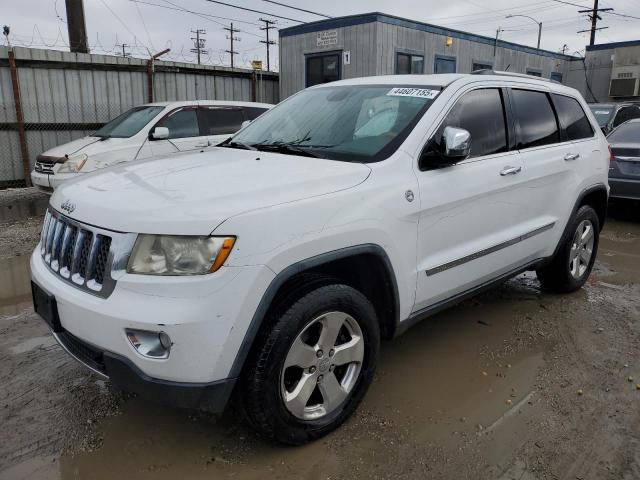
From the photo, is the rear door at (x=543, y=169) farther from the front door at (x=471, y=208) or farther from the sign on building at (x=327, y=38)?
the sign on building at (x=327, y=38)

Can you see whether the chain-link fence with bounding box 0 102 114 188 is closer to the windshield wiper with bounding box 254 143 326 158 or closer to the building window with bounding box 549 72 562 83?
the windshield wiper with bounding box 254 143 326 158

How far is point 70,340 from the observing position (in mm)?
2588

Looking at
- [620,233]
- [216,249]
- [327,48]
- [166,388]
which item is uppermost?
[327,48]

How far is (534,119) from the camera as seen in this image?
4.14 m

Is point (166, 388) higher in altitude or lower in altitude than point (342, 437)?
higher

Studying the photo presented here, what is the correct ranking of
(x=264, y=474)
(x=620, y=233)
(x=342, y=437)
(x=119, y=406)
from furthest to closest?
Answer: 1. (x=620, y=233)
2. (x=119, y=406)
3. (x=342, y=437)
4. (x=264, y=474)

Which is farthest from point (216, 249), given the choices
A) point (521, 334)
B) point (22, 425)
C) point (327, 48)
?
point (327, 48)

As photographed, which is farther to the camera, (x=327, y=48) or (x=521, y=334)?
(x=327, y=48)

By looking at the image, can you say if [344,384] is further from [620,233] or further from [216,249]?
[620,233]

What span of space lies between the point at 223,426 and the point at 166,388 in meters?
0.76

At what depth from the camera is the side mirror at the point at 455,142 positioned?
3.01m

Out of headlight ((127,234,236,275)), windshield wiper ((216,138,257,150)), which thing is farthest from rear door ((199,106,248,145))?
headlight ((127,234,236,275))

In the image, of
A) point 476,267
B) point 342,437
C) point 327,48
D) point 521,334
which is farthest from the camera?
point 327,48

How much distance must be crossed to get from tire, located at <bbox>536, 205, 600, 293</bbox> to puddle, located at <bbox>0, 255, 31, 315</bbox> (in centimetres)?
448
